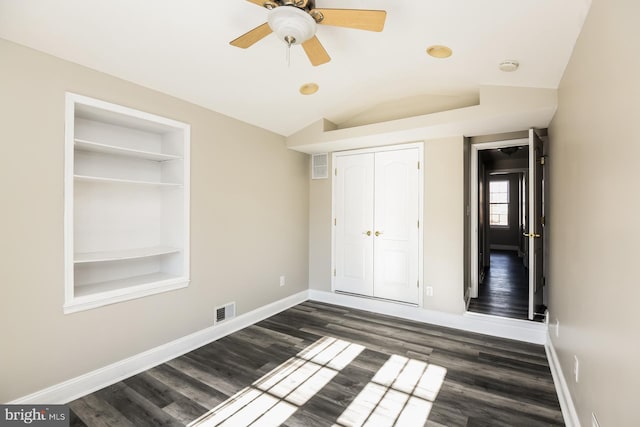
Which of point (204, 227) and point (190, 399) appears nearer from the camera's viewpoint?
point (190, 399)

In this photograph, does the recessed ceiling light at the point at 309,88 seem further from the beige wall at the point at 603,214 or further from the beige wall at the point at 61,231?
the beige wall at the point at 603,214

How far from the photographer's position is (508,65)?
2463 millimetres

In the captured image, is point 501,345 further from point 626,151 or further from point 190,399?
point 190,399

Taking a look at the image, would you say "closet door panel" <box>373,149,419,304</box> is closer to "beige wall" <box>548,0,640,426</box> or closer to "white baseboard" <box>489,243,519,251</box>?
"beige wall" <box>548,0,640,426</box>

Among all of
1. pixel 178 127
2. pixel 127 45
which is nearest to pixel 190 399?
pixel 178 127

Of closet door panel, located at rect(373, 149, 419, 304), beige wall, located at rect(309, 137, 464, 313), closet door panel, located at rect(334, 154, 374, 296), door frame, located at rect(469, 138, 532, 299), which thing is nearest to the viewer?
beige wall, located at rect(309, 137, 464, 313)

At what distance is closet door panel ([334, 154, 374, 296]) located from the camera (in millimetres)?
4316

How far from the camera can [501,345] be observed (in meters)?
3.20

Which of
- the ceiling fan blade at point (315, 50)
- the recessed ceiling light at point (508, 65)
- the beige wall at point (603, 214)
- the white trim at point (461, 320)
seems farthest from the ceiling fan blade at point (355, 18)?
the white trim at point (461, 320)

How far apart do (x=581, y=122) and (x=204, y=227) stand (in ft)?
10.5

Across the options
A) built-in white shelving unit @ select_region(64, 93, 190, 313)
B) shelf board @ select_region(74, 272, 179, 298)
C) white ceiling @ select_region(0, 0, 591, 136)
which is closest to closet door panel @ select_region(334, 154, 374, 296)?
white ceiling @ select_region(0, 0, 591, 136)

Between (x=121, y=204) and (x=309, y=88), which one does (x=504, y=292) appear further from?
(x=121, y=204)

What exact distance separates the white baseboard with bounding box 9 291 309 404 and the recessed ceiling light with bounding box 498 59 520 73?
11.8 ft

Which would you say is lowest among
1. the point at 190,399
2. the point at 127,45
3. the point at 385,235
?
the point at 190,399
